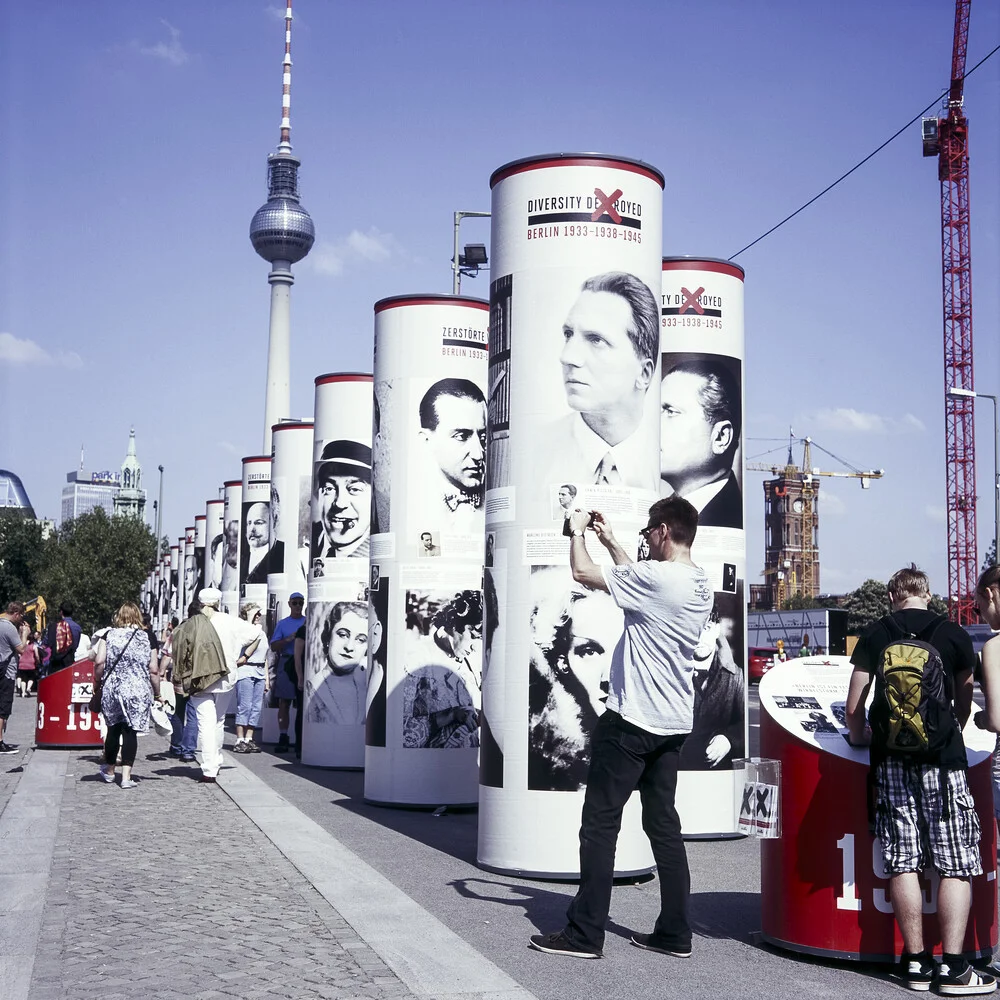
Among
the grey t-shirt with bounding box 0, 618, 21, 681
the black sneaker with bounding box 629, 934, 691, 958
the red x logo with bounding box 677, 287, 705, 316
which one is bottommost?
the black sneaker with bounding box 629, 934, 691, 958

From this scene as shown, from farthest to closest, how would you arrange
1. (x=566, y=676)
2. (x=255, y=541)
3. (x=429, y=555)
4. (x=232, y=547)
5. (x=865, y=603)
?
(x=865, y=603) < (x=232, y=547) < (x=255, y=541) < (x=429, y=555) < (x=566, y=676)

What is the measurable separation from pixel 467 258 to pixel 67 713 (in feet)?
29.2

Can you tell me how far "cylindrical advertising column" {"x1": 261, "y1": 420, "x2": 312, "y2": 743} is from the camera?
17.2 metres

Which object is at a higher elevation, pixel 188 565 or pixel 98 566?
pixel 98 566

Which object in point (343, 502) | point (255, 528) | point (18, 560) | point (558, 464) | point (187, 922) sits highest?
point (18, 560)

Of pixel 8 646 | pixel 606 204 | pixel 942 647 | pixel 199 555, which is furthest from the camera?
pixel 199 555

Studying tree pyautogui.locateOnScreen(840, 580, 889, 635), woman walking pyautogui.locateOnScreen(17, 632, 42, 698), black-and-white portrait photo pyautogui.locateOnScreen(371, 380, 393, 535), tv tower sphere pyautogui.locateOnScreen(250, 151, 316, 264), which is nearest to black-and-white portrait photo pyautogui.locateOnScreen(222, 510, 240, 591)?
woman walking pyautogui.locateOnScreen(17, 632, 42, 698)

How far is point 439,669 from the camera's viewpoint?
37.0 feet

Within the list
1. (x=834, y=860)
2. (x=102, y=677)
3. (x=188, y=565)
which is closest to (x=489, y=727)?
(x=834, y=860)

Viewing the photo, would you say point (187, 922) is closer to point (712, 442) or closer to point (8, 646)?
point (712, 442)

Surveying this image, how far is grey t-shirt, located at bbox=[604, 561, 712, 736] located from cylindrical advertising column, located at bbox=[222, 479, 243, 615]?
19630mm

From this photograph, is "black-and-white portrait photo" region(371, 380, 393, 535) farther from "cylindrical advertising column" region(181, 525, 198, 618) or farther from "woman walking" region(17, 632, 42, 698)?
"cylindrical advertising column" region(181, 525, 198, 618)

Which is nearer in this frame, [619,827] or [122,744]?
[619,827]

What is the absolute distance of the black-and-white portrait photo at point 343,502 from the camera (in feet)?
45.8
